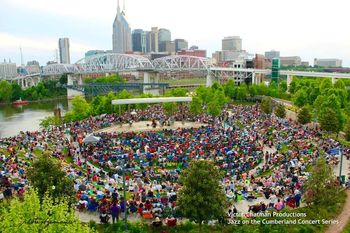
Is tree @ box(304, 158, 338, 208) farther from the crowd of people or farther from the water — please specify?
the water

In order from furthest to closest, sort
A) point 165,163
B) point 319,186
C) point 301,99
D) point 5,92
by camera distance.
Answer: point 5,92 → point 301,99 → point 165,163 → point 319,186

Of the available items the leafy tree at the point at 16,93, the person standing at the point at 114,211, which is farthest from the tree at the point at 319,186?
the leafy tree at the point at 16,93

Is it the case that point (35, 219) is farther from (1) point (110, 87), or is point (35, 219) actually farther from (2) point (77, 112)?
(1) point (110, 87)

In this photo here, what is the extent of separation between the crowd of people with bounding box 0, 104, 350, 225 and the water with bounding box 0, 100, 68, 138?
15.1 meters

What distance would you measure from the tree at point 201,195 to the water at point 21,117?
3911 cm

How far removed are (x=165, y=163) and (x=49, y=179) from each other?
1111 centimetres

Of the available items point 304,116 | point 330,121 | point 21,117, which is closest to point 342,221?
point 330,121

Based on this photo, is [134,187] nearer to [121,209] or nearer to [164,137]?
[121,209]

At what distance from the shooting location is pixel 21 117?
2611 inches

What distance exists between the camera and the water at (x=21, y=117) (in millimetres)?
51544

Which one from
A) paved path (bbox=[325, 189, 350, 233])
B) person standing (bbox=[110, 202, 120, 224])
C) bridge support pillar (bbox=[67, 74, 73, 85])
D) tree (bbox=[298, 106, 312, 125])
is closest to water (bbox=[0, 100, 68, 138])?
bridge support pillar (bbox=[67, 74, 73, 85])

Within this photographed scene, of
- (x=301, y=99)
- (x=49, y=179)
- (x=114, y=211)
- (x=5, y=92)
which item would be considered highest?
(x=301, y=99)

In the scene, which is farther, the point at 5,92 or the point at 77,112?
the point at 5,92

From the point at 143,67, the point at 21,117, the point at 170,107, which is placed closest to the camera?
the point at 170,107
